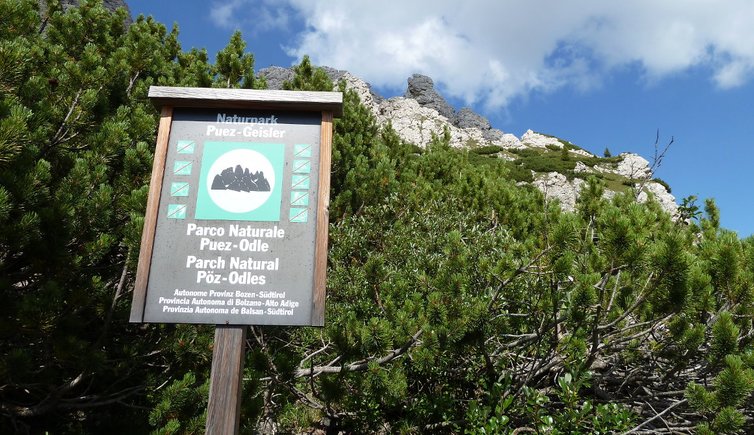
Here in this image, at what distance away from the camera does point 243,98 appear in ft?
8.67

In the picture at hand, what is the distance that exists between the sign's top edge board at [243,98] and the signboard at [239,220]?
2cm

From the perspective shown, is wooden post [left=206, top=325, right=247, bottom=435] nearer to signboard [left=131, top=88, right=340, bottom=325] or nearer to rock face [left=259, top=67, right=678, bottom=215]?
signboard [left=131, top=88, right=340, bottom=325]

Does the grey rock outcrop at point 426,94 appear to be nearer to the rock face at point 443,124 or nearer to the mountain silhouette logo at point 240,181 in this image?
the rock face at point 443,124

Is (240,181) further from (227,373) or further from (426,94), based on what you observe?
(426,94)

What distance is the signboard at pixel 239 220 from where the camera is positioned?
231 cm

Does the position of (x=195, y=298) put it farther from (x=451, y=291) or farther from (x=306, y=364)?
(x=306, y=364)

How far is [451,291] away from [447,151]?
5945 millimetres

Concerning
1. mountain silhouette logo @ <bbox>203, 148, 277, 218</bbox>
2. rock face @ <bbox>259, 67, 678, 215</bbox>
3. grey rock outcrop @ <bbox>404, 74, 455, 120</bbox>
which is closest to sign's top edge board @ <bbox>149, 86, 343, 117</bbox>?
mountain silhouette logo @ <bbox>203, 148, 277, 218</bbox>

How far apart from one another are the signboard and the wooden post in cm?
9

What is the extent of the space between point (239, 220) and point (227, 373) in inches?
29.9

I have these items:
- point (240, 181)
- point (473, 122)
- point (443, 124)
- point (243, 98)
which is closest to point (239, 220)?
point (240, 181)

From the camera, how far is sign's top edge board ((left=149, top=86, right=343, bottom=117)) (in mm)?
2639

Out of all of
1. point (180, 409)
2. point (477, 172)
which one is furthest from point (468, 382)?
point (477, 172)

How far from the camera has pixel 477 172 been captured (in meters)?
7.65
